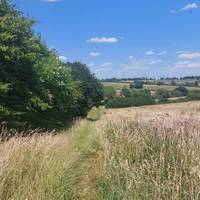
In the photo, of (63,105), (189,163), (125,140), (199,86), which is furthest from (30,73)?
(199,86)

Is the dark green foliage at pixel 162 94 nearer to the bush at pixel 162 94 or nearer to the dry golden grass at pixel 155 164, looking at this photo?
the bush at pixel 162 94

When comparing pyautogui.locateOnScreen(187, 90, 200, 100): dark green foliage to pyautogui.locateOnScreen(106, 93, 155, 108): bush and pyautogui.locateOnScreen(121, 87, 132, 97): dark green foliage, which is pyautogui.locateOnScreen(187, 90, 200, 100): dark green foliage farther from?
pyautogui.locateOnScreen(121, 87, 132, 97): dark green foliage

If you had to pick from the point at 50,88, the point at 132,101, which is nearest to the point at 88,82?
the point at 132,101

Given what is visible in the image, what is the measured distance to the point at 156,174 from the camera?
→ 750 centimetres

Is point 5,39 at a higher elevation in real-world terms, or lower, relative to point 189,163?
higher

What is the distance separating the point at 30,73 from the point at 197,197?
64.4 ft

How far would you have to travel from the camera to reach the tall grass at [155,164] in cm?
690

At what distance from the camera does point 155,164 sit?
25.4 ft

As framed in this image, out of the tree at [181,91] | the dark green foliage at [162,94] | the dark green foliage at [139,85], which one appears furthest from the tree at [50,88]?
the dark green foliage at [139,85]

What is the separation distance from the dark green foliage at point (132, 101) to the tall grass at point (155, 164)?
9334cm

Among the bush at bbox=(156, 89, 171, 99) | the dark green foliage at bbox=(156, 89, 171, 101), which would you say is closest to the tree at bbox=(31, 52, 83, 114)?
the dark green foliage at bbox=(156, 89, 171, 101)

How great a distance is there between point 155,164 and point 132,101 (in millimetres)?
101578

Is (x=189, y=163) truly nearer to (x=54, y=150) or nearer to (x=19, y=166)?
(x=19, y=166)

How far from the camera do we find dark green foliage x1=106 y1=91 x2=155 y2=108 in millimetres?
107062
